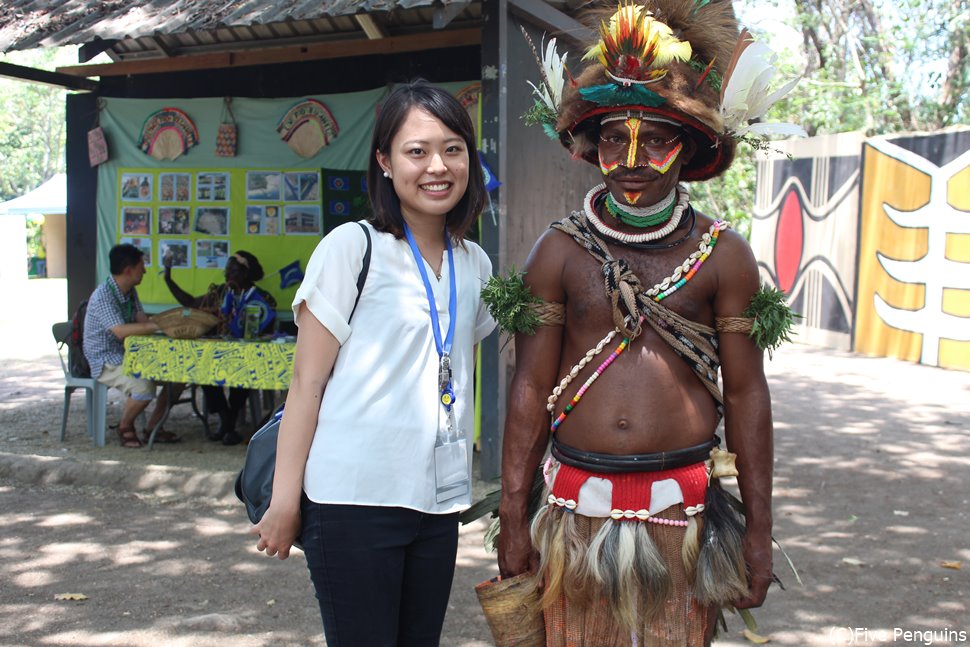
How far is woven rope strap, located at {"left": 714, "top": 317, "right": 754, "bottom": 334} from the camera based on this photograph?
2621mm

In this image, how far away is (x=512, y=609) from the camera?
2.72 m

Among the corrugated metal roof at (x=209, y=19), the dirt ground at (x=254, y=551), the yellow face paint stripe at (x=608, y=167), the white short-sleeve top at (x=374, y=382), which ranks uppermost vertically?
the corrugated metal roof at (x=209, y=19)

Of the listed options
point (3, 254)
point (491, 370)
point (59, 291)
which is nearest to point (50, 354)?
point (491, 370)

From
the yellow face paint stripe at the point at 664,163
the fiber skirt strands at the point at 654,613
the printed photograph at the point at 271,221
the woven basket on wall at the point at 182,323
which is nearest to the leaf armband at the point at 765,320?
the yellow face paint stripe at the point at 664,163

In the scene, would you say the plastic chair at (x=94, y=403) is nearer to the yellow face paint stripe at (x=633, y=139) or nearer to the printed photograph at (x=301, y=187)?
the printed photograph at (x=301, y=187)

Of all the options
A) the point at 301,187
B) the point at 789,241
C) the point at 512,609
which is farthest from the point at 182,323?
the point at 789,241

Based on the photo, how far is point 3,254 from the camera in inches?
1218

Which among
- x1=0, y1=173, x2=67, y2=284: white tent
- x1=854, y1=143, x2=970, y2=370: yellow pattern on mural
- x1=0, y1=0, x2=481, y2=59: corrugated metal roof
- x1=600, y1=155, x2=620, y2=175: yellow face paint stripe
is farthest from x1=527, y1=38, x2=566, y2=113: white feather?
x1=0, y1=173, x2=67, y2=284: white tent

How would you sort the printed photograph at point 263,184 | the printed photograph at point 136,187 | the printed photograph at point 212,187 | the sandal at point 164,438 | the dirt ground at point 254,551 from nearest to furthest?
the dirt ground at point 254,551 < the sandal at point 164,438 < the printed photograph at point 263,184 < the printed photograph at point 212,187 < the printed photograph at point 136,187

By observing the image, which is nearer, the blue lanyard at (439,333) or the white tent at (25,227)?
the blue lanyard at (439,333)

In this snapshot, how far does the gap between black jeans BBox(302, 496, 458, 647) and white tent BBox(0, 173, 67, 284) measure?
877 inches

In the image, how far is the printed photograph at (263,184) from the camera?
27.5ft

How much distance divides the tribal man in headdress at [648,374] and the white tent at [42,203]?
79.0ft

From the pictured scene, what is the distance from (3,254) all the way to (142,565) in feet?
96.1
